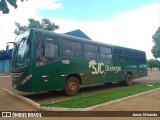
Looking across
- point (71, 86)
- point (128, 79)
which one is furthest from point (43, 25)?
point (71, 86)

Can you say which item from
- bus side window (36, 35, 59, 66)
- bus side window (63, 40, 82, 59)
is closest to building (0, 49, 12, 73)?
bus side window (63, 40, 82, 59)

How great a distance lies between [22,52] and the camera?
10.6 meters

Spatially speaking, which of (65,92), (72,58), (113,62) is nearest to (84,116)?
(65,92)

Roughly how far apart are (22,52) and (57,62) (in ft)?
5.90

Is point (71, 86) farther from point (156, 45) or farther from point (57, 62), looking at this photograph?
point (156, 45)

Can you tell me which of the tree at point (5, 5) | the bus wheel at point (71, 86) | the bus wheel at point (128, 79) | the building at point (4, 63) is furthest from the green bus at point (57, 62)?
the building at point (4, 63)

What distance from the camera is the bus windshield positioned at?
10227 mm

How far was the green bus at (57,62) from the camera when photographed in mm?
10148

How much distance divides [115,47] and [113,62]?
1.25m

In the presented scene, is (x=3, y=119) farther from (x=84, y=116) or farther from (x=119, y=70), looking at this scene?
(x=119, y=70)

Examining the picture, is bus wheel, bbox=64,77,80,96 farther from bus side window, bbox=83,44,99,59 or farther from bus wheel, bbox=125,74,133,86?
bus wheel, bbox=125,74,133,86

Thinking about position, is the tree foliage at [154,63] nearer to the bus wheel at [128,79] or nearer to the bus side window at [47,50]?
the bus wheel at [128,79]

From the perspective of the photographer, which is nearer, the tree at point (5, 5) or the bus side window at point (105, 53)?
the tree at point (5, 5)

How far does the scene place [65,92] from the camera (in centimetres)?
1176
